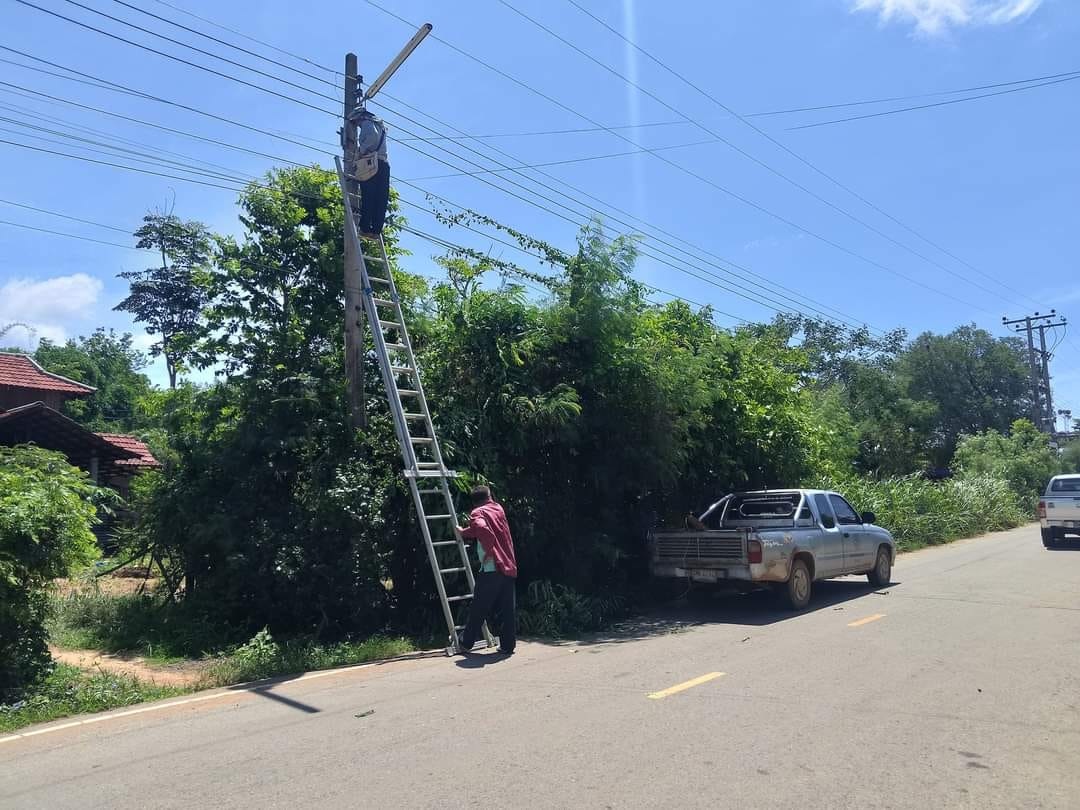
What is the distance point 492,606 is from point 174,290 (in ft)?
154

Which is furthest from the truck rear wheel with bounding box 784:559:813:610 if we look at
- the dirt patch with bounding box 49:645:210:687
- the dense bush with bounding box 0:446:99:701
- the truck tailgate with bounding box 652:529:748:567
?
the dense bush with bounding box 0:446:99:701

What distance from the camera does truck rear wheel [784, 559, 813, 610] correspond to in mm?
11945

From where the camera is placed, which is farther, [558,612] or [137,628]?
[558,612]

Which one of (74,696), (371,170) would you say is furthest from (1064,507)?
(74,696)

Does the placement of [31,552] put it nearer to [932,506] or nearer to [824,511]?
[824,511]

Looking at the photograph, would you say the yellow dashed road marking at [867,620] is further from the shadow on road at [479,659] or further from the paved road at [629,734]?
the shadow on road at [479,659]

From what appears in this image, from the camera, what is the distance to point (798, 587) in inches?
478

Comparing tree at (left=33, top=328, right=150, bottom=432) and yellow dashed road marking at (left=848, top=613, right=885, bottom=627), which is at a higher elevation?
tree at (left=33, top=328, right=150, bottom=432)

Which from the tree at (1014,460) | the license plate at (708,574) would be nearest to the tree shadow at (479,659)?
the license plate at (708,574)

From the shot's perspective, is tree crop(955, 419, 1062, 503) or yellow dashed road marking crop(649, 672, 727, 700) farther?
tree crop(955, 419, 1062, 503)

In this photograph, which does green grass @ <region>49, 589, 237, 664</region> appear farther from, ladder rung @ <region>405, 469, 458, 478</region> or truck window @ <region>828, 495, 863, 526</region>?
truck window @ <region>828, 495, 863, 526</region>

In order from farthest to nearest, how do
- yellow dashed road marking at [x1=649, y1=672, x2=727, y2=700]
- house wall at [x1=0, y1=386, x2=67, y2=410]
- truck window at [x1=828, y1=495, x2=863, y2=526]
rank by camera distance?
house wall at [x1=0, y1=386, x2=67, y2=410]
truck window at [x1=828, y1=495, x2=863, y2=526]
yellow dashed road marking at [x1=649, y1=672, x2=727, y2=700]

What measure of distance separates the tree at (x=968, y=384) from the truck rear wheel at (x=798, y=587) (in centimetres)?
4623

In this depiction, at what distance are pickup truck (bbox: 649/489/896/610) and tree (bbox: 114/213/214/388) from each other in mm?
7456
